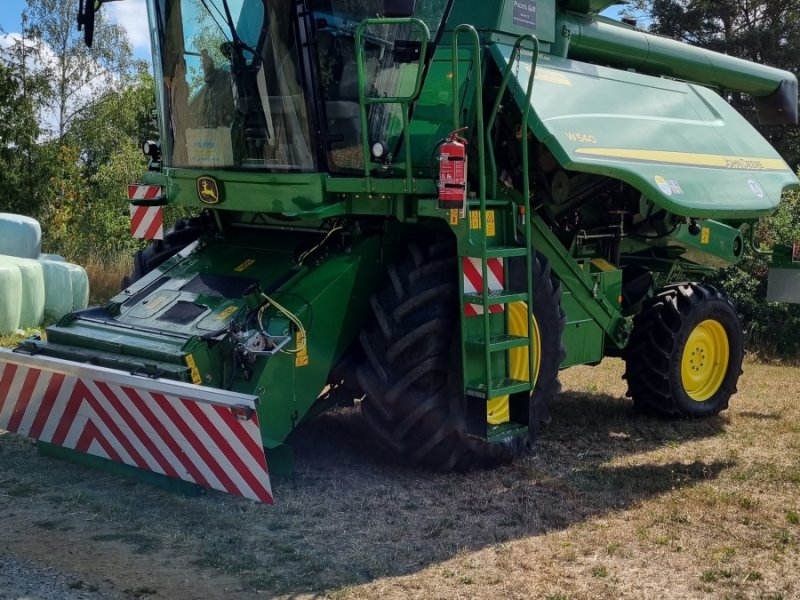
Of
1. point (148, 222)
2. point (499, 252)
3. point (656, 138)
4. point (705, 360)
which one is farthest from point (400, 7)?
point (705, 360)

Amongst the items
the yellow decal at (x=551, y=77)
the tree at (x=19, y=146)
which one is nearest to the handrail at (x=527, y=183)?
the yellow decal at (x=551, y=77)

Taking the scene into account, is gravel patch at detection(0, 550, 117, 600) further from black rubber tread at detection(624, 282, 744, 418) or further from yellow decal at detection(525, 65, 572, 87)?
black rubber tread at detection(624, 282, 744, 418)

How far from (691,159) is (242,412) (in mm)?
3140

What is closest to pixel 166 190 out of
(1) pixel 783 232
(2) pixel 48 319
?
(2) pixel 48 319

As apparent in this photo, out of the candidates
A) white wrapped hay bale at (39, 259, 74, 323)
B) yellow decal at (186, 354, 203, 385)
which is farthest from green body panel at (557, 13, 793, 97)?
white wrapped hay bale at (39, 259, 74, 323)

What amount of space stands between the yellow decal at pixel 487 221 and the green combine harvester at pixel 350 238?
16 mm

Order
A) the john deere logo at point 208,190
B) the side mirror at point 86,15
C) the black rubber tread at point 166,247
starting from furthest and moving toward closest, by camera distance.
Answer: the black rubber tread at point 166,247
the john deere logo at point 208,190
the side mirror at point 86,15

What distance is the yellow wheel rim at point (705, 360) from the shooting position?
662 centimetres

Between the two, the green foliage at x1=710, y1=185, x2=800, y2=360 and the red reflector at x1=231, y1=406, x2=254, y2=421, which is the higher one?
the red reflector at x1=231, y1=406, x2=254, y2=421

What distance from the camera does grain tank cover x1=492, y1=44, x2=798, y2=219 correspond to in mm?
4973

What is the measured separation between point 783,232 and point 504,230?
7877 mm

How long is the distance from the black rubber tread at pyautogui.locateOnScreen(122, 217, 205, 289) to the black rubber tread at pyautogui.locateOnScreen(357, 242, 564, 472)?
1.69 meters

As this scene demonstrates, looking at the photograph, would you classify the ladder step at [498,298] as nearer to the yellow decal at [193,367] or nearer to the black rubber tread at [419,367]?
the black rubber tread at [419,367]

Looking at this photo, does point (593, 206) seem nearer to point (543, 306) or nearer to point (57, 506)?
point (543, 306)
